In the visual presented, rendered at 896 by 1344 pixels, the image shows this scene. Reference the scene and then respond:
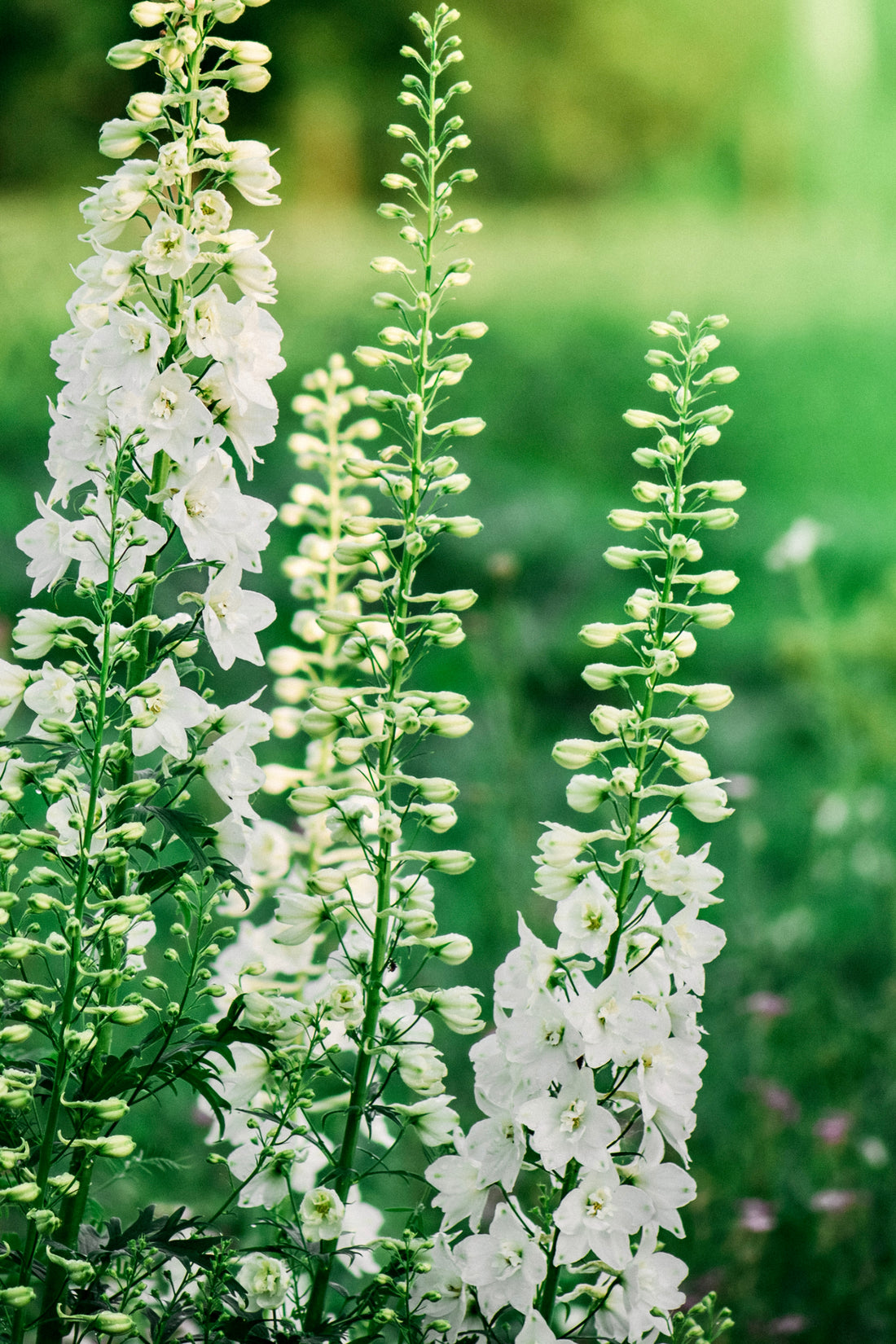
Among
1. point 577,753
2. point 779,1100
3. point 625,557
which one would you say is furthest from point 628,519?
point 779,1100

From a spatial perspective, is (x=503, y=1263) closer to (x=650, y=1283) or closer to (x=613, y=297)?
(x=650, y=1283)

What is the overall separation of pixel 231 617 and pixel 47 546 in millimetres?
213

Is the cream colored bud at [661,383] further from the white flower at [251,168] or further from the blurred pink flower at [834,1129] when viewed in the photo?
the blurred pink flower at [834,1129]

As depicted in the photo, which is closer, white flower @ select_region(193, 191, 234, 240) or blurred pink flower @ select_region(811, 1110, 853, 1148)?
white flower @ select_region(193, 191, 234, 240)

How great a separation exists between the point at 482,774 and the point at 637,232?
318 centimetres

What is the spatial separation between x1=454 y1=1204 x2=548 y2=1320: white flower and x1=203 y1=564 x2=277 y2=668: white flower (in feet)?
2.01

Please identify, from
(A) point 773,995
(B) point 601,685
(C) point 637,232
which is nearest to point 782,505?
(C) point 637,232

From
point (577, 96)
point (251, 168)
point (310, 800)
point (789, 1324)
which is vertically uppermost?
point (577, 96)

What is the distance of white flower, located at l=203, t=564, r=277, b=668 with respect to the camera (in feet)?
4.78

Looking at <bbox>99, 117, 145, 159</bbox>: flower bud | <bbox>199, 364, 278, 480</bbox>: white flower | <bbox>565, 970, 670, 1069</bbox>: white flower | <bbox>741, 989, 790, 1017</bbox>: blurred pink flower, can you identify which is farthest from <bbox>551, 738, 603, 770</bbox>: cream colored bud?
<bbox>741, 989, 790, 1017</bbox>: blurred pink flower

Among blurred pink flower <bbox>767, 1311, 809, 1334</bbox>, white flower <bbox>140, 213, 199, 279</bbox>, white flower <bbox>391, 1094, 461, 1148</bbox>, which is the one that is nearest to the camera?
white flower <bbox>140, 213, 199, 279</bbox>

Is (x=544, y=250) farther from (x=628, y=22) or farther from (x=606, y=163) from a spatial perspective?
(x=628, y=22)

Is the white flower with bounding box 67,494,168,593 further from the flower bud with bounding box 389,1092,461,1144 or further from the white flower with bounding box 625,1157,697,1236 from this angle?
the white flower with bounding box 625,1157,697,1236

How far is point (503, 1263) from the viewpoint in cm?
138
